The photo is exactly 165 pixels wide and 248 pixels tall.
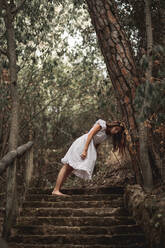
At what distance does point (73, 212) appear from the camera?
16.5ft

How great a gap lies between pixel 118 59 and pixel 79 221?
9.05 feet

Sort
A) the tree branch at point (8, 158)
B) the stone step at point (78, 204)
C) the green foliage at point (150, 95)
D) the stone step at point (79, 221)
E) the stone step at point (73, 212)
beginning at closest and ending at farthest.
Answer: the green foliage at point (150, 95), the tree branch at point (8, 158), the stone step at point (79, 221), the stone step at point (73, 212), the stone step at point (78, 204)

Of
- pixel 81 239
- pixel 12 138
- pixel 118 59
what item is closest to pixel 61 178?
pixel 12 138

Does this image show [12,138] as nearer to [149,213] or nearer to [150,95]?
[149,213]

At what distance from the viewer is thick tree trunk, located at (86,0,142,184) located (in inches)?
214

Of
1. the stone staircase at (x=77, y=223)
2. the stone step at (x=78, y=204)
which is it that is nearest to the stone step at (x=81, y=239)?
the stone staircase at (x=77, y=223)

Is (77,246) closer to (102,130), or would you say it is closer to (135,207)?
(135,207)

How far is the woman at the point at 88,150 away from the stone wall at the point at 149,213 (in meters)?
1.16

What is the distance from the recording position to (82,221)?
15.6 feet

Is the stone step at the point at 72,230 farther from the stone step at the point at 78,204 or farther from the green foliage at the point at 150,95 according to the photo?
the green foliage at the point at 150,95

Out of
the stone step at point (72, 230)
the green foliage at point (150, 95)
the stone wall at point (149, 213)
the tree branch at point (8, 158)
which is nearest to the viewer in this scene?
the green foliage at point (150, 95)

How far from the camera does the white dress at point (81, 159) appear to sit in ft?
19.4

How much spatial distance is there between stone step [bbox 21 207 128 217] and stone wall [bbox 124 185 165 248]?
0.21m

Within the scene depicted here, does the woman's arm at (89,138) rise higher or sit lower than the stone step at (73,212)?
higher
